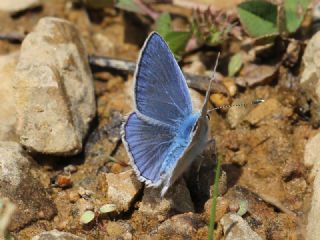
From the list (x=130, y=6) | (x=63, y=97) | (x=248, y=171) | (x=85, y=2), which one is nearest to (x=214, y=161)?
(x=248, y=171)

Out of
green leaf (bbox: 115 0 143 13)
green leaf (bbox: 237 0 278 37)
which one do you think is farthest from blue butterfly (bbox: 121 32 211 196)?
green leaf (bbox: 115 0 143 13)

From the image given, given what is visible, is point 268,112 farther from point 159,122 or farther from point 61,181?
point 61,181

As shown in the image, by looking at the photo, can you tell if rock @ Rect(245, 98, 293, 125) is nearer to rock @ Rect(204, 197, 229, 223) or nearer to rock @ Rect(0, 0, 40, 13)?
rock @ Rect(204, 197, 229, 223)

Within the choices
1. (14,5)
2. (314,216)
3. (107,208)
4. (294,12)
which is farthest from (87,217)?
(14,5)

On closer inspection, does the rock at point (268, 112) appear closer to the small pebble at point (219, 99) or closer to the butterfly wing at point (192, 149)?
the small pebble at point (219, 99)

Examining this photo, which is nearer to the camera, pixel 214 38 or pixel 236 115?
pixel 236 115

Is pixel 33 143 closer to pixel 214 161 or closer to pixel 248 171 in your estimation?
pixel 214 161
